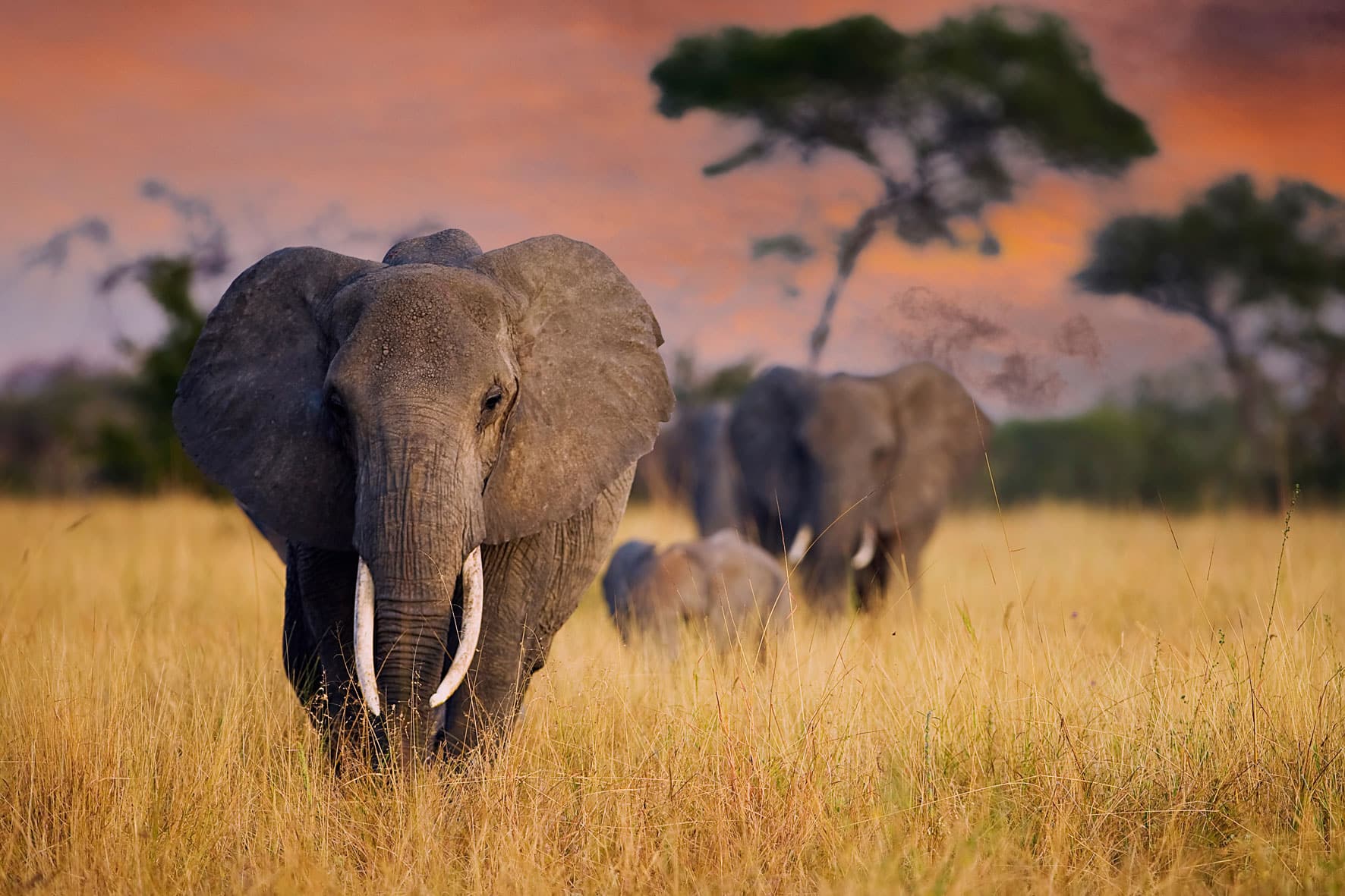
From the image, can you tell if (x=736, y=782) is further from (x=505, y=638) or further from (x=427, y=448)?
(x=427, y=448)

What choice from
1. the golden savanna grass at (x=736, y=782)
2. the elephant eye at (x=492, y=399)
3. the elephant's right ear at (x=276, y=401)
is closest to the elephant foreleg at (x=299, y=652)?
the golden savanna grass at (x=736, y=782)

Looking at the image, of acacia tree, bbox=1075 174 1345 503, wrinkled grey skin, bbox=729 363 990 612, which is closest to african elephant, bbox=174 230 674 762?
wrinkled grey skin, bbox=729 363 990 612

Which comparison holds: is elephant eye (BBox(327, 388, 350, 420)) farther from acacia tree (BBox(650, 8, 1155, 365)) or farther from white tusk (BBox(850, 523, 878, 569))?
acacia tree (BBox(650, 8, 1155, 365))

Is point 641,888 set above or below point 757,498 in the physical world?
above

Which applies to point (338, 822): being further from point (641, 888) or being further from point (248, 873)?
point (641, 888)

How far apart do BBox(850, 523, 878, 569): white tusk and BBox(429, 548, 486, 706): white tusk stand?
698 centimetres

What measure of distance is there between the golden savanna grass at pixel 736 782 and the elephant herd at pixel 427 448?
332 millimetres

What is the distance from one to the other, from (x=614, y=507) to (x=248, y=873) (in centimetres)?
249

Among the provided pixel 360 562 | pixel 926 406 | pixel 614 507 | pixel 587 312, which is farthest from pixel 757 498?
pixel 360 562

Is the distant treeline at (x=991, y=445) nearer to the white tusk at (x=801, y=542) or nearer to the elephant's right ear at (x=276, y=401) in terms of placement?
the white tusk at (x=801, y=542)

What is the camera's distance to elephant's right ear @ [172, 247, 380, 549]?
486 centimetres

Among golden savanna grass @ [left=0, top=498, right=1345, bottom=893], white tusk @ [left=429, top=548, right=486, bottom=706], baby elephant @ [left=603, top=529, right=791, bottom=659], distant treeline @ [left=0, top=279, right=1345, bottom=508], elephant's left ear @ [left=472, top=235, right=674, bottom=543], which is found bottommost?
distant treeline @ [left=0, top=279, right=1345, bottom=508]

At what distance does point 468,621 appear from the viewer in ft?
15.8

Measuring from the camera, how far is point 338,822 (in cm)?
444
